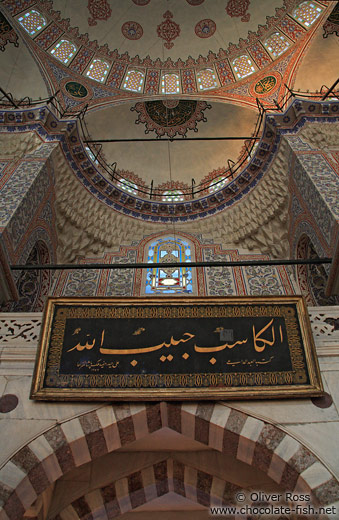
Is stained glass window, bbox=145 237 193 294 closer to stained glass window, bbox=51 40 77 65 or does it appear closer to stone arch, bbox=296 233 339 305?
stone arch, bbox=296 233 339 305

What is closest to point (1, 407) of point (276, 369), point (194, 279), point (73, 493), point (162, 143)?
point (73, 493)

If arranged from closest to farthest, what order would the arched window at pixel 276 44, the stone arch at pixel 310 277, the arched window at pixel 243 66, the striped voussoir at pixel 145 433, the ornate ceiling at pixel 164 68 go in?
the striped voussoir at pixel 145 433
the stone arch at pixel 310 277
the ornate ceiling at pixel 164 68
the arched window at pixel 276 44
the arched window at pixel 243 66

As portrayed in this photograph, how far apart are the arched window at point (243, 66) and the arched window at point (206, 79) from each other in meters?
0.44

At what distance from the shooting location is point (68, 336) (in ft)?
11.9

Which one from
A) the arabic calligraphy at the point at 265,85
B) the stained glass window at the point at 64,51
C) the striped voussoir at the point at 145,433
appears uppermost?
the stained glass window at the point at 64,51

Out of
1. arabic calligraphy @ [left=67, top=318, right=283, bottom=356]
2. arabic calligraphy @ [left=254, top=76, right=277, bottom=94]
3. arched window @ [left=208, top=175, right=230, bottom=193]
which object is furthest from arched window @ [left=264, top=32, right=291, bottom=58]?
arabic calligraphy @ [left=67, top=318, right=283, bottom=356]

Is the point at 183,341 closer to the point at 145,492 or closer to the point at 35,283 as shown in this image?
the point at 145,492

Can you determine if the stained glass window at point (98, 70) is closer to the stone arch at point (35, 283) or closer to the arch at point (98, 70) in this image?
the arch at point (98, 70)

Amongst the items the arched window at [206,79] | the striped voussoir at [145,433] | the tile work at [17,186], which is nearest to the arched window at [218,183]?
the arched window at [206,79]

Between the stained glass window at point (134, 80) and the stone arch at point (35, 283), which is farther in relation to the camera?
the stained glass window at point (134, 80)

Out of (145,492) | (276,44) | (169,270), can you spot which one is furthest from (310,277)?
(276,44)

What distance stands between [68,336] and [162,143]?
597cm

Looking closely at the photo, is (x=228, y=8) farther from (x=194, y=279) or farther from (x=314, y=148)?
(x=194, y=279)

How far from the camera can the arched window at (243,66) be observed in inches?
309
